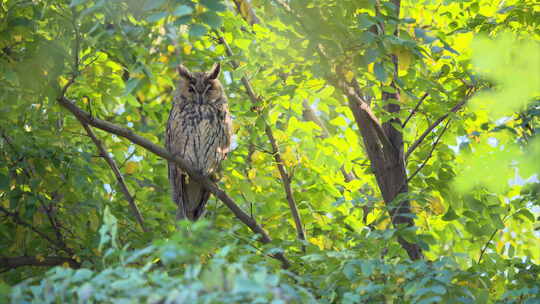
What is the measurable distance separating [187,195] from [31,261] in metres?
1.50

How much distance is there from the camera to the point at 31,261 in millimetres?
3811

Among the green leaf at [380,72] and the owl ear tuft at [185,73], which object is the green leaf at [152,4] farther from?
the owl ear tuft at [185,73]

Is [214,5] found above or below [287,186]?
above

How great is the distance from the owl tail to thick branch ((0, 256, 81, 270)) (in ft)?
3.81

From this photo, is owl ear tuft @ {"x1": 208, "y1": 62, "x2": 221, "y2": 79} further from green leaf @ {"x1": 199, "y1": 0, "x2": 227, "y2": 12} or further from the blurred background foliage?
green leaf @ {"x1": 199, "y1": 0, "x2": 227, "y2": 12}

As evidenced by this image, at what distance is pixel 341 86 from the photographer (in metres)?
3.97

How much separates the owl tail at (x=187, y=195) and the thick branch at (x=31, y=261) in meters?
1.16

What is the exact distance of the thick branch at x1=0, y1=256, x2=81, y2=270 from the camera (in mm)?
3732

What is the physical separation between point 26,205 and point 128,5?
1.54 meters

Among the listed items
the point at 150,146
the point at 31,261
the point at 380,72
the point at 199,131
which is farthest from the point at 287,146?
the point at 31,261

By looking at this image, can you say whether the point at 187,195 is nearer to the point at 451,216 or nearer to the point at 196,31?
the point at 451,216

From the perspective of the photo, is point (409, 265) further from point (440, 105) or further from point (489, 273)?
point (440, 105)

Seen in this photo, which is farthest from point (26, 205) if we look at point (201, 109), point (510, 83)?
point (510, 83)

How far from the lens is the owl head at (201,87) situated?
5.04 meters
